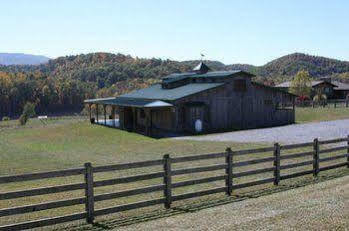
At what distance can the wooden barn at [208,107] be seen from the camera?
4234cm

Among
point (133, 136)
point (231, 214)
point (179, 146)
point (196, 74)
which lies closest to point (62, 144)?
point (133, 136)

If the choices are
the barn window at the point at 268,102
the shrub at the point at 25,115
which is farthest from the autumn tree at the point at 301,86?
the shrub at the point at 25,115

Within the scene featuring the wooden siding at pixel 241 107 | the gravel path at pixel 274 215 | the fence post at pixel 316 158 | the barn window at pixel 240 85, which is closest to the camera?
the gravel path at pixel 274 215

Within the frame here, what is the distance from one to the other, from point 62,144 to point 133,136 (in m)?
6.27

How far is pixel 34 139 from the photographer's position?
40594 mm

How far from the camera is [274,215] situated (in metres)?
10.5

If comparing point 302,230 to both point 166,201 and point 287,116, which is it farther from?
point 287,116

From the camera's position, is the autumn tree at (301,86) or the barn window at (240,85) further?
the autumn tree at (301,86)

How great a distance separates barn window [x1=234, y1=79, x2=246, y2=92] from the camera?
45.9m

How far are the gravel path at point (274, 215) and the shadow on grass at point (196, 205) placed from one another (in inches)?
14.6

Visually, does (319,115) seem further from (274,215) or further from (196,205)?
(274,215)

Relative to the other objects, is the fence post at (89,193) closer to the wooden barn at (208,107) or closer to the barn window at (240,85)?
the wooden barn at (208,107)

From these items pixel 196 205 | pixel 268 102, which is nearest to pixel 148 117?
pixel 268 102

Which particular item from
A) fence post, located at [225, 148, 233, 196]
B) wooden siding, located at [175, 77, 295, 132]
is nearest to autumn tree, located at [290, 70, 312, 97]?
wooden siding, located at [175, 77, 295, 132]
